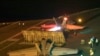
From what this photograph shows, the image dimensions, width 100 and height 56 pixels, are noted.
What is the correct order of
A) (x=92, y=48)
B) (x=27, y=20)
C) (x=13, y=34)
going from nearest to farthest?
(x=92, y=48)
(x=13, y=34)
(x=27, y=20)

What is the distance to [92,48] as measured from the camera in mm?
21453

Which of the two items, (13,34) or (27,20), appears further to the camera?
(27,20)

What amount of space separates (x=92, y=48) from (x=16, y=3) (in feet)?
97.1

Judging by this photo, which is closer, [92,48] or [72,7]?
[92,48]

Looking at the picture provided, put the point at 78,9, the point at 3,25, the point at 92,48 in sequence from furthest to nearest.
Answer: the point at 78,9 < the point at 3,25 < the point at 92,48

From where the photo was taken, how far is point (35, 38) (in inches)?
671

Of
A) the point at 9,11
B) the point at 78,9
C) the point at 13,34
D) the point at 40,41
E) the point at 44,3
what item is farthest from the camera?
the point at 44,3

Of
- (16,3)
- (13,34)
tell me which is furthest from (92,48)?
(16,3)

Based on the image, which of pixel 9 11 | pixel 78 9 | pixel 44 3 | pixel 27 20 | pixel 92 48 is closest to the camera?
pixel 92 48

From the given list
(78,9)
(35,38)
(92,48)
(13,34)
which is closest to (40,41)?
(35,38)

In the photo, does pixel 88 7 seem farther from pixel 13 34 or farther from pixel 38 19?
pixel 13 34

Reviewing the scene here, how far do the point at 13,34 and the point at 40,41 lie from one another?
1302 centimetres

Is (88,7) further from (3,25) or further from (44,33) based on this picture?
(44,33)

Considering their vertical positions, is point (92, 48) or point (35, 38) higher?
point (35, 38)
